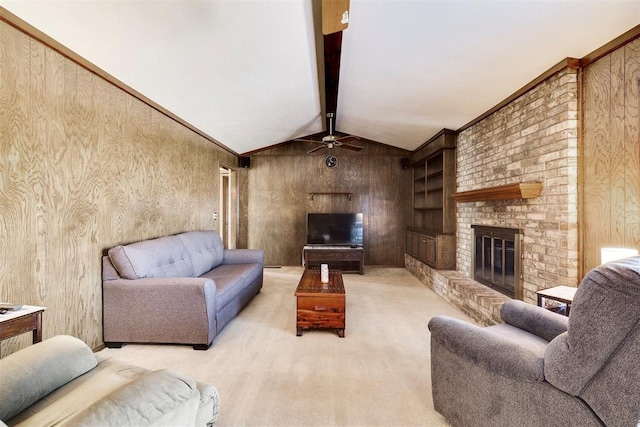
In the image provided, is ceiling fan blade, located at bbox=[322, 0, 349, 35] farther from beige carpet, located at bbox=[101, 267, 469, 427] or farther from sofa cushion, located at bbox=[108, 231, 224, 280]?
sofa cushion, located at bbox=[108, 231, 224, 280]

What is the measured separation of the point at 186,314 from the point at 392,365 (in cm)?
177

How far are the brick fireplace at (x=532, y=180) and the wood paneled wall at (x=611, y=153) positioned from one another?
0.32 ft

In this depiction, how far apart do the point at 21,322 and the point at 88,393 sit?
83cm

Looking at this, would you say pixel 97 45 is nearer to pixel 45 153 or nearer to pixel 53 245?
pixel 45 153

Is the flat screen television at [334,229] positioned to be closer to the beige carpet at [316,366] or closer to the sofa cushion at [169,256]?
the sofa cushion at [169,256]

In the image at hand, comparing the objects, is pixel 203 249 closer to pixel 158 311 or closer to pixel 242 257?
pixel 242 257

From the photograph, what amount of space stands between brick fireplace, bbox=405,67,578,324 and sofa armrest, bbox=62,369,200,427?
294cm

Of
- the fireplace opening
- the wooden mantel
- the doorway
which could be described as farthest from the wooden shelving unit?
the doorway

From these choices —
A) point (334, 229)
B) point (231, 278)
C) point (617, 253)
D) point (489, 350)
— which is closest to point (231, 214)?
point (334, 229)

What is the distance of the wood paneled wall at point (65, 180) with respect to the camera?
193 centimetres

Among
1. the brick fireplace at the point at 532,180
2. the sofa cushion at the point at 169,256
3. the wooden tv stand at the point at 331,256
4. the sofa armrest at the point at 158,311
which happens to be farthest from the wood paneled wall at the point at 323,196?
the sofa armrest at the point at 158,311

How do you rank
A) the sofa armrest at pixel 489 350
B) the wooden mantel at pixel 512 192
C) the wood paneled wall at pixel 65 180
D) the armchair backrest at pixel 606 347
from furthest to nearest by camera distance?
the wooden mantel at pixel 512 192 < the wood paneled wall at pixel 65 180 < the sofa armrest at pixel 489 350 < the armchair backrest at pixel 606 347

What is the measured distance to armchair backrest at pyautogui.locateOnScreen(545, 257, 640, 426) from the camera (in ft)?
3.14

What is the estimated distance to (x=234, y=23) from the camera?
2.37 m
